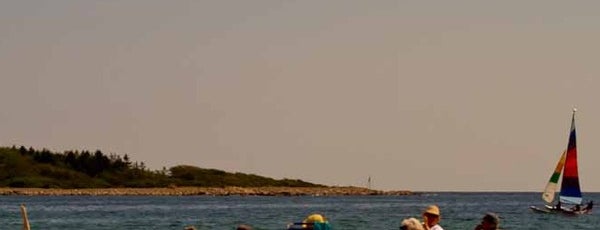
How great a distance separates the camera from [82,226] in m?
87.8

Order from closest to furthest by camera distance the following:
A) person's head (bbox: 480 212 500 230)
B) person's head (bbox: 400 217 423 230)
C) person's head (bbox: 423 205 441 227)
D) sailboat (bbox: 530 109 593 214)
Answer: person's head (bbox: 400 217 423 230)
person's head (bbox: 480 212 500 230)
person's head (bbox: 423 205 441 227)
sailboat (bbox: 530 109 593 214)

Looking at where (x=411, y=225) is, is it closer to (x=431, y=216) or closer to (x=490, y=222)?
(x=490, y=222)

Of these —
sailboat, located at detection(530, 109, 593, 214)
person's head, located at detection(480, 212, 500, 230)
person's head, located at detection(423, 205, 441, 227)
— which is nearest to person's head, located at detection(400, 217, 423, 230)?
person's head, located at detection(480, 212, 500, 230)

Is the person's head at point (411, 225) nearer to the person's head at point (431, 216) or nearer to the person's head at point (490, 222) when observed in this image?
the person's head at point (490, 222)

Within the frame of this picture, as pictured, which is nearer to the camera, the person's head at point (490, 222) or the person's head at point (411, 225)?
the person's head at point (411, 225)

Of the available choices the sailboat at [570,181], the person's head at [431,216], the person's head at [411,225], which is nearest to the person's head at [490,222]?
the person's head at [431,216]

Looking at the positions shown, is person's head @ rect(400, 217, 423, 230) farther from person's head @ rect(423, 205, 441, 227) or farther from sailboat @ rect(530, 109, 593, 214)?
sailboat @ rect(530, 109, 593, 214)

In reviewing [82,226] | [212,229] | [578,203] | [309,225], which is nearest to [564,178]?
[578,203]

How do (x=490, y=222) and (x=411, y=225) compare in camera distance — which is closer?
(x=411, y=225)

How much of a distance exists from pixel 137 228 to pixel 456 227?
1795 cm

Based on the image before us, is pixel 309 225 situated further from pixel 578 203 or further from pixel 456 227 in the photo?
pixel 578 203

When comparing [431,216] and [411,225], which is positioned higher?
[431,216]

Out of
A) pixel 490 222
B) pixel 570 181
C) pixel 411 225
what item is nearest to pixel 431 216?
pixel 490 222

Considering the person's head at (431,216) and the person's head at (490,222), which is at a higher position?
the person's head at (431,216)
